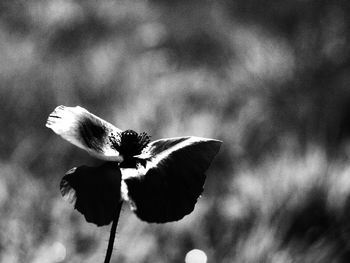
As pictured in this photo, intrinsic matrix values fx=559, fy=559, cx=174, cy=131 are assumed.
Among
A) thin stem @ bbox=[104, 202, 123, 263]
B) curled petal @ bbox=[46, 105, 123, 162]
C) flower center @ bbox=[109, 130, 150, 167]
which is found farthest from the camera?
flower center @ bbox=[109, 130, 150, 167]

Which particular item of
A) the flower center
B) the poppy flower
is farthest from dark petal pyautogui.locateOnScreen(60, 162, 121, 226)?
the flower center

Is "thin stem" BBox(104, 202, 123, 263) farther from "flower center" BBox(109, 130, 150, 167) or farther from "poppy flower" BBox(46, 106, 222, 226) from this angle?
"flower center" BBox(109, 130, 150, 167)

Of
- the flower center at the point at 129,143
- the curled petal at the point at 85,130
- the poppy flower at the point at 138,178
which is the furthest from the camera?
the flower center at the point at 129,143

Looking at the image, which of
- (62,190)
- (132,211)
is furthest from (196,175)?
(62,190)

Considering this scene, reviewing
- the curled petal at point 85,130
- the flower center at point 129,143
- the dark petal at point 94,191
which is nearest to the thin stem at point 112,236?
the dark petal at point 94,191

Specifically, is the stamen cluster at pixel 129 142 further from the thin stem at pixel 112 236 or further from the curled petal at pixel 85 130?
the thin stem at pixel 112 236

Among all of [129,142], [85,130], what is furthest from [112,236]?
[129,142]
